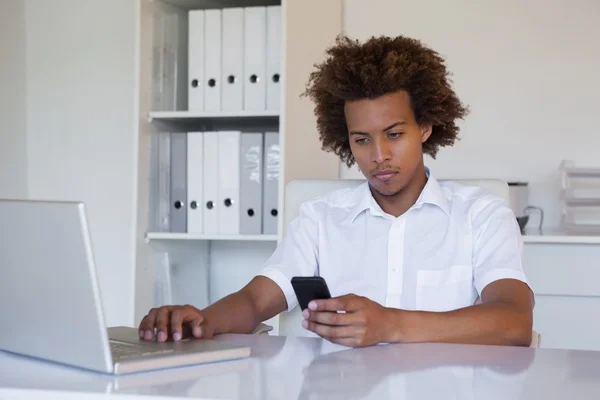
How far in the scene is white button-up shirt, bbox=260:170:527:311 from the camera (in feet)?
6.10

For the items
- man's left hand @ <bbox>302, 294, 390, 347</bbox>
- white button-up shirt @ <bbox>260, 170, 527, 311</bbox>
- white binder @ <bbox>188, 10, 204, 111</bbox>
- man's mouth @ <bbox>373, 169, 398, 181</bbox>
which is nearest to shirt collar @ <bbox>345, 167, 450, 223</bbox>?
white button-up shirt @ <bbox>260, 170, 527, 311</bbox>

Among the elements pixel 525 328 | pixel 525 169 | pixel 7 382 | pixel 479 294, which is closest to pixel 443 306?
pixel 479 294

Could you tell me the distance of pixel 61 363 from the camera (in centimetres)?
116

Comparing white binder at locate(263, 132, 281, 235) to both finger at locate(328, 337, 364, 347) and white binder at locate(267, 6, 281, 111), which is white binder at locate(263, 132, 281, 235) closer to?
white binder at locate(267, 6, 281, 111)

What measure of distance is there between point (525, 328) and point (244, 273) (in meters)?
1.72

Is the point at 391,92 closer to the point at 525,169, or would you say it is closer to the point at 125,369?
the point at 125,369

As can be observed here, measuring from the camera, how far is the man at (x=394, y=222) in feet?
5.99

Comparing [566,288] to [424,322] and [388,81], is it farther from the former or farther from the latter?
[424,322]

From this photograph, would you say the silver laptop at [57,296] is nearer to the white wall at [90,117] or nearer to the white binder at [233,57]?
the white binder at [233,57]

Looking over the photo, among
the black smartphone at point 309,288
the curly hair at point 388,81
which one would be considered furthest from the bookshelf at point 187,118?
the black smartphone at point 309,288

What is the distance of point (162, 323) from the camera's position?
1.42 m

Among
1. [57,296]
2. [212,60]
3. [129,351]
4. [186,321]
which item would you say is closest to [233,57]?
[212,60]

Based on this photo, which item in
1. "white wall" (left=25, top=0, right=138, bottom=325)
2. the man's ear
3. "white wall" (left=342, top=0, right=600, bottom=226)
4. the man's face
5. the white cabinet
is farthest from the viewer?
"white wall" (left=25, top=0, right=138, bottom=325)

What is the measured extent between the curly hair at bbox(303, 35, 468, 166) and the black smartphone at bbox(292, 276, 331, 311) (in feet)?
2.02
